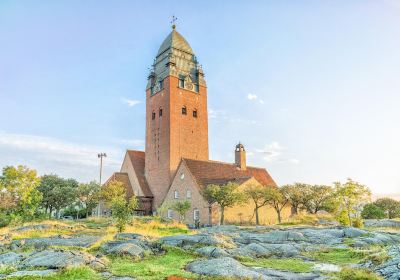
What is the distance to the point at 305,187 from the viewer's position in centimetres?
4506

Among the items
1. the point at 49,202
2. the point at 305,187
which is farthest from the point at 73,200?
the point at 305,187

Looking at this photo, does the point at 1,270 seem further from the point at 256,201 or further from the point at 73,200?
the point at 73,200

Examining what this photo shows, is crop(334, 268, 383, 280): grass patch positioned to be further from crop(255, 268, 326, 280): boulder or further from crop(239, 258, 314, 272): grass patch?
crop(239, 258, 314, 272): grass patch

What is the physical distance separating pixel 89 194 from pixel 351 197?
36.0 meters

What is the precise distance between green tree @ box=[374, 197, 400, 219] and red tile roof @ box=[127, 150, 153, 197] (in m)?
34.2

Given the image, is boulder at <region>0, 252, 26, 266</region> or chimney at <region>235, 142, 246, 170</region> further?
chimney at <region>235, 142, 246, 170</region>

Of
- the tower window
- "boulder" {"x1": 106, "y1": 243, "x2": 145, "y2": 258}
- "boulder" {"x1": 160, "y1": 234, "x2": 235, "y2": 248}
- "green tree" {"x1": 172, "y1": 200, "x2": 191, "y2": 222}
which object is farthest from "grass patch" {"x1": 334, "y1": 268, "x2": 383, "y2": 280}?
the tower window

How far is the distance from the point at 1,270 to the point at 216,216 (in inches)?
1209

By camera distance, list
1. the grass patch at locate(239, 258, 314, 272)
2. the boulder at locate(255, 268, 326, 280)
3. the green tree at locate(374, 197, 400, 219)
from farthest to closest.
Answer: the green tree at locate(374, 197, 400, 219) < the grass patch at locate(239, 258, 314, 272) < the boulder at locate(255, 268, 326, 280)

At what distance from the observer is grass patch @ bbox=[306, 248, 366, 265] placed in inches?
601

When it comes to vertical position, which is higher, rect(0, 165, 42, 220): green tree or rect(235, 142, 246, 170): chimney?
rect(235, 142, 246, 170): chimney

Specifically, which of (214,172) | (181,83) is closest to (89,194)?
(214,172)

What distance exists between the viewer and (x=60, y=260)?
38.8 ft

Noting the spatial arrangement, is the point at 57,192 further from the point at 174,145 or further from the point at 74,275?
the point at 74,275
